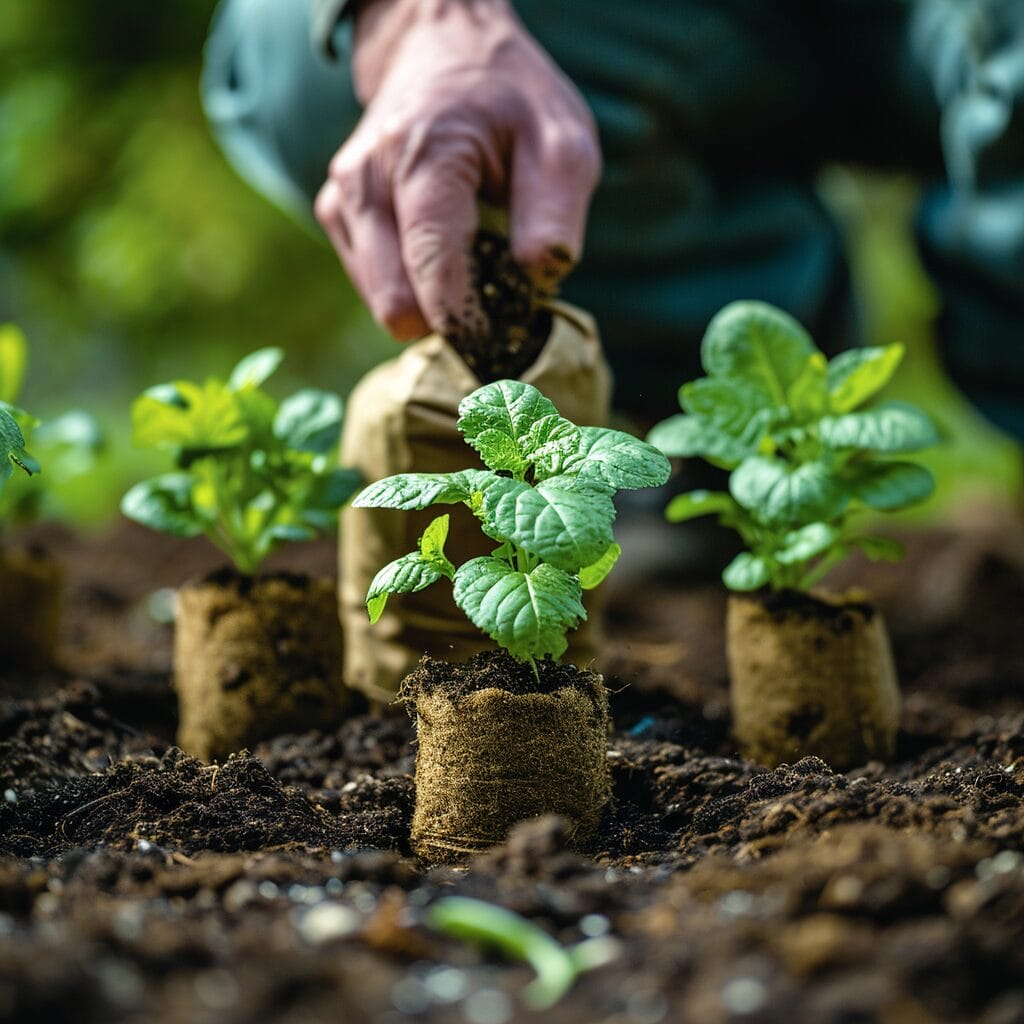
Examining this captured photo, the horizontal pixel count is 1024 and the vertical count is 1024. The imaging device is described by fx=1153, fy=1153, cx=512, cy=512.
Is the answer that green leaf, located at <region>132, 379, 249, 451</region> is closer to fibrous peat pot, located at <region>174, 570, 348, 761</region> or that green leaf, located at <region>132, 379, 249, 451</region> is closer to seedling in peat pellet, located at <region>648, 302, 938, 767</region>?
fibrous peat pot, located at <region>174, 570, 348, 761</region>

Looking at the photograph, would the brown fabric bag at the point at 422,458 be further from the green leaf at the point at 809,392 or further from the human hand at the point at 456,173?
the green leaf at the point at 809,392

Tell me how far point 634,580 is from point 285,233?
10.7 feet

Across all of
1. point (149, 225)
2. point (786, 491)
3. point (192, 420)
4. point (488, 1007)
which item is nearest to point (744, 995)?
point (488, 1007)

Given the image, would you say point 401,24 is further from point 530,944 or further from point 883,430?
point 530,944

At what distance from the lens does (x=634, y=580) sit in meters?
3.27

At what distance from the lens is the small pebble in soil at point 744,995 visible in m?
0.75

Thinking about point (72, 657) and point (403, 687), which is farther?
point (72, 657)

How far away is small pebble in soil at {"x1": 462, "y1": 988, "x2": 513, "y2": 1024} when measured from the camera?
0.78m

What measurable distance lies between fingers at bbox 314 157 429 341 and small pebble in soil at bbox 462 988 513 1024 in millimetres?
1291

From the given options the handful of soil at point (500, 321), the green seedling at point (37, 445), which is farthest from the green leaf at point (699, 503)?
the green seedling at point (37, 445)

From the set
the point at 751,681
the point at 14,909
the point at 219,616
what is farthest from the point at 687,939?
the point at 219,616

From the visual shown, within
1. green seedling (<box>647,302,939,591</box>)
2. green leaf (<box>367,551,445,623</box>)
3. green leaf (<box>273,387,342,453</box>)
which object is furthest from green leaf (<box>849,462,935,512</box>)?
green leaf (<box>273,387,342,453</box>)

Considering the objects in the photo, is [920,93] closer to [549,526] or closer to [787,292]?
[787,292]

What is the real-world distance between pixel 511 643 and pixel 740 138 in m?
2.33
